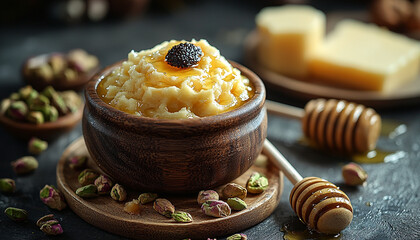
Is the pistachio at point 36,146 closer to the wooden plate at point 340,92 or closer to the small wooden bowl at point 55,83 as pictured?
the small wooden bowl at point 55,83

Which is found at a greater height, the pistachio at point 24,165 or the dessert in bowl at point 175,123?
the dessert in bowl at point 175,123

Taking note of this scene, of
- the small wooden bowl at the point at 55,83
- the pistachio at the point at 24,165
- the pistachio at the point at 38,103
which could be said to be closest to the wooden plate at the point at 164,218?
the pistachio at the point at 24,165

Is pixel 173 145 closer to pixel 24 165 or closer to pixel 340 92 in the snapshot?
pixel 24 165

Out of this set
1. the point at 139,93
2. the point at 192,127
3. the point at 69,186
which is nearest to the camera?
the point at 192,127

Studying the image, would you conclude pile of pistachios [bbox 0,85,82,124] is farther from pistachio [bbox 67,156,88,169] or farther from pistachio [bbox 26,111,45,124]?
pistachio [bbox 67,156,88,169]

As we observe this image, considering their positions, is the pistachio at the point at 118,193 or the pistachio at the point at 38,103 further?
the pistachio at the point at 38,103

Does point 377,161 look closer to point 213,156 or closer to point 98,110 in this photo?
point 213,156

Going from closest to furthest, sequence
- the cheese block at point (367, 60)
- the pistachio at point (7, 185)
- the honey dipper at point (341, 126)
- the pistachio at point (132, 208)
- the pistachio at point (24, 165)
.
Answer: the pistachio at point (132, 208)
the pistachio at point (7, 185)
the pistachio at point (24, 165)
the honey dipper at point (341, 126)
the cheese block at point (367, 60)

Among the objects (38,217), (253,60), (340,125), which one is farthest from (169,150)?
(253,60)
